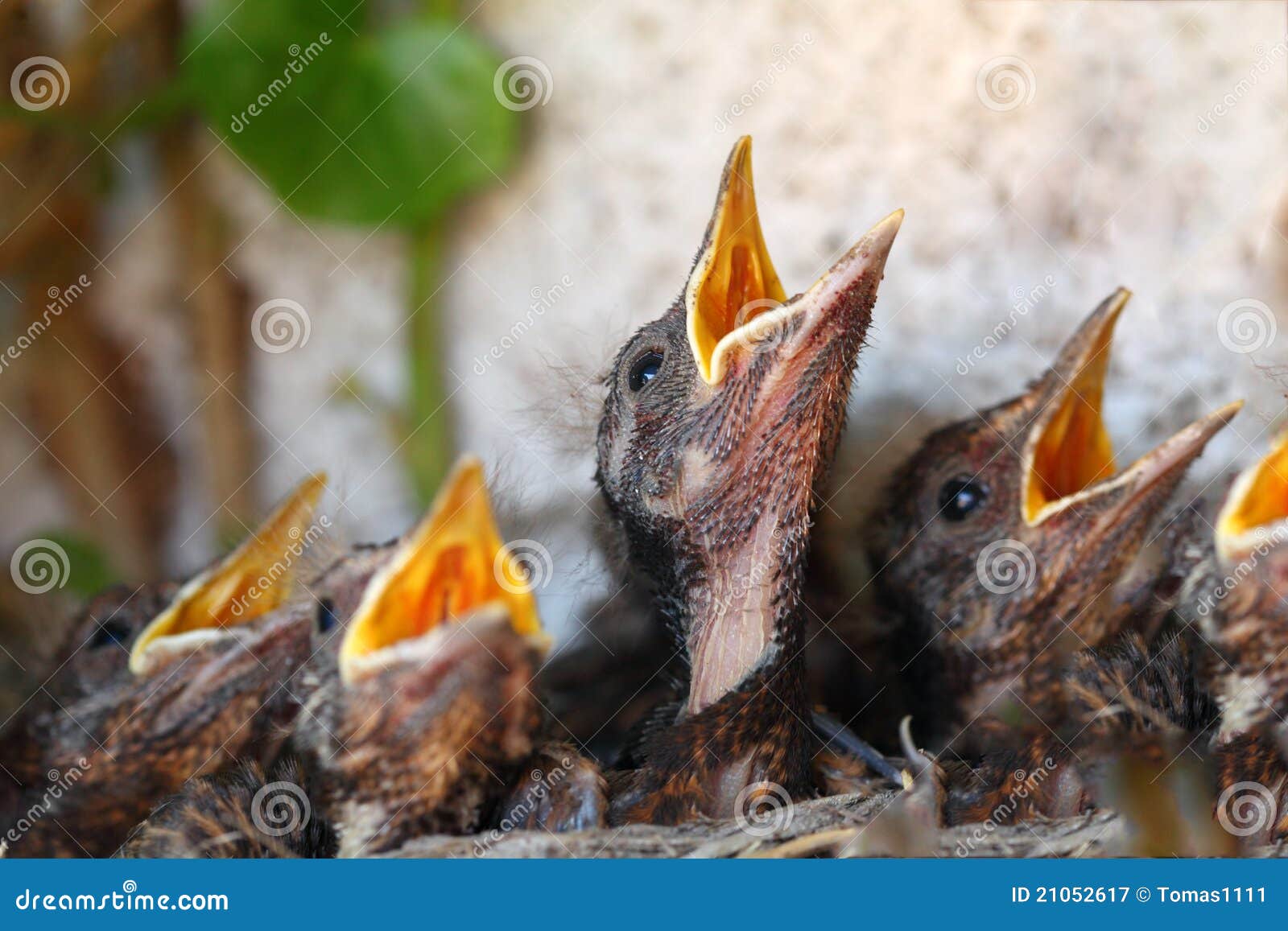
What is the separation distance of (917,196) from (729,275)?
0.51 metres

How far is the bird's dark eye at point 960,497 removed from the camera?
111 cm

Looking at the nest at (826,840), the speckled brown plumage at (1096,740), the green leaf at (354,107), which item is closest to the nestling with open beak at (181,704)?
the nest at (826,840)

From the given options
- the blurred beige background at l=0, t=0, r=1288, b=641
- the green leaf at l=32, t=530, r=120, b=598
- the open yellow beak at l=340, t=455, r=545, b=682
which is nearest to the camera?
the open yellow beak at l=340, t=455, r=545, b=682

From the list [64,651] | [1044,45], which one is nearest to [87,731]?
[64,651]

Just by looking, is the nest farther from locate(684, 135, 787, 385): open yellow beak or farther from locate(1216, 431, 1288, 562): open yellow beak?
locate(684, 135, 787, 385): open yellow beak

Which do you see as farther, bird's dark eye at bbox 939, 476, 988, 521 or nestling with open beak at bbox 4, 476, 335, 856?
bird's dark eye at bbox 939, 476, 988, 521

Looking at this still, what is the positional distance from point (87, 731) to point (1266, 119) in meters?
1.39

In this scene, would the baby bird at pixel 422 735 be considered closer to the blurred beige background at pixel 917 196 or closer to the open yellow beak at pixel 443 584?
the open yellow beak at pixel 443 584

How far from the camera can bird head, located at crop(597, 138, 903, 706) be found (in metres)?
0.85

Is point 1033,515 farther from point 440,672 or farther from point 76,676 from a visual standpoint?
point 76,676

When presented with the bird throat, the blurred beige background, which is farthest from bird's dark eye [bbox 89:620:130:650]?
the bird throat

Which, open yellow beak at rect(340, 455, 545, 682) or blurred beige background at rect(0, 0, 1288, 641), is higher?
blurred beige background at rect(0, 0, 1288, 641)

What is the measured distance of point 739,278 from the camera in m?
0.91

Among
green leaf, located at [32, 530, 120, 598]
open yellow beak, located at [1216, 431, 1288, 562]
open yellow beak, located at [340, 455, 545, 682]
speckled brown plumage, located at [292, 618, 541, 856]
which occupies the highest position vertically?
open yellow beak, located at [1216, 431, 1288, 562]
